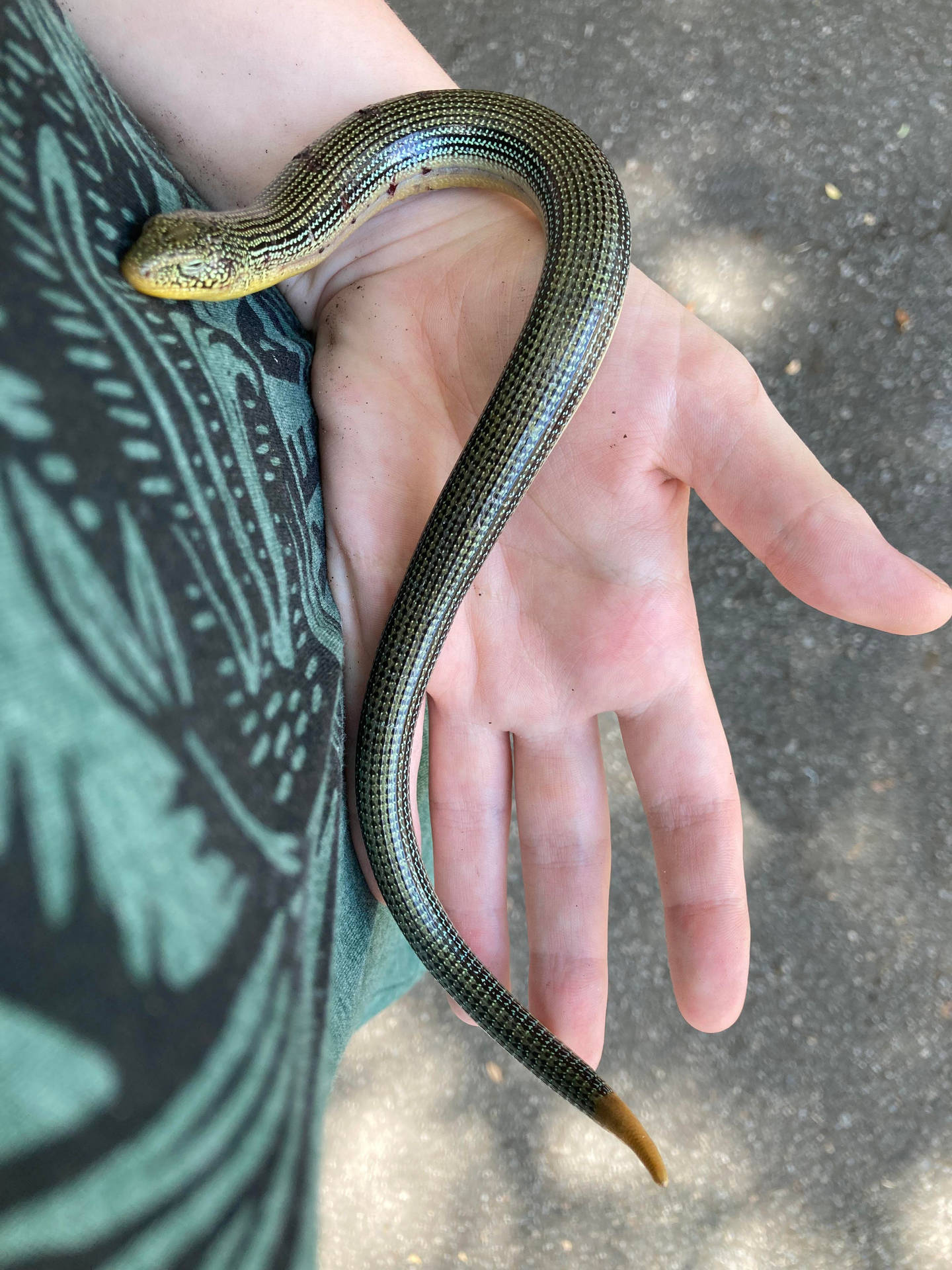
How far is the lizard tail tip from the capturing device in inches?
39.6

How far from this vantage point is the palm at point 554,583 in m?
0.96

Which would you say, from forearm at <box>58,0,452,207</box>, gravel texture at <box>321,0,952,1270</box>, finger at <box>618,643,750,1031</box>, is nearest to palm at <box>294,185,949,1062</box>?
finger at <box>618,643,750,1031</box>

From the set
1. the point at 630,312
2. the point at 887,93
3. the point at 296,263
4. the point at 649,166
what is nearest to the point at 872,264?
the point at 887,93

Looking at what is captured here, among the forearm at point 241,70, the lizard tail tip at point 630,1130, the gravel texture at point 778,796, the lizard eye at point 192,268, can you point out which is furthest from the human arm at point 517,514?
the gravel texture at point 778,796

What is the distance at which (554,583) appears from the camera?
3.47ft

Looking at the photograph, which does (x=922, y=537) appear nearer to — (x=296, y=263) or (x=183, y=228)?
(x=296, y=263)

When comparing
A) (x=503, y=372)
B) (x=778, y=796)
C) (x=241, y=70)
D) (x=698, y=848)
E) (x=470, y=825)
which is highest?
(x=241, y=70)

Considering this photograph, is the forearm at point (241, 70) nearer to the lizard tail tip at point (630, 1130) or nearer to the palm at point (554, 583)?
the palm at point (554, 583)

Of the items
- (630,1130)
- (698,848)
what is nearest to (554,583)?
(698,848)

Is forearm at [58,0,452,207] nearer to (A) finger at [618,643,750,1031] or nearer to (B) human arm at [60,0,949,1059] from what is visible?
(B) human arm at [60,0,949,1059]

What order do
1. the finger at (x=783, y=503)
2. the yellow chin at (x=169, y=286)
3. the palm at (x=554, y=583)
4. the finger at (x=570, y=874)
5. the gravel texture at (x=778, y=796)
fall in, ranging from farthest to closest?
the gravel texture at (x=778, y=796) → the finger at (x=570, y=874) → the palm at (x=554, y=583) → the finger at (x=783, y=503) → the yellow chin at (x=169, y=286)

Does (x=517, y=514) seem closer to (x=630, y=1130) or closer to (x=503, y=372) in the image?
(x=503, y=372)

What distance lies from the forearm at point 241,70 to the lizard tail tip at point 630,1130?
1206 millimetres

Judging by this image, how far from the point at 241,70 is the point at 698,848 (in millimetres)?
1066
